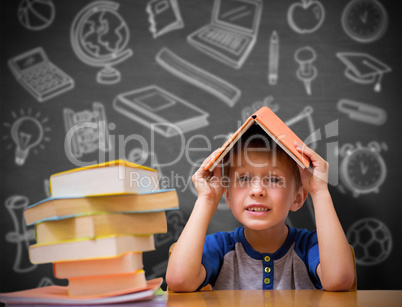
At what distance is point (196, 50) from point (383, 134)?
77 centimetres

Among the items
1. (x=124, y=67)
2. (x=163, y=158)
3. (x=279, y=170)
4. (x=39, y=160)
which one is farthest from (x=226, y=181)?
(x=39, y=160)

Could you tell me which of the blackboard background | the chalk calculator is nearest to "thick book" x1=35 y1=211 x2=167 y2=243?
the blackboard background

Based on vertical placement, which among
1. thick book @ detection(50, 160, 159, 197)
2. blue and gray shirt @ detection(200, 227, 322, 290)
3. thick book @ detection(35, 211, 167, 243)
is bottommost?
blue and gray shirt @ detection(200, 227, 322, 290)

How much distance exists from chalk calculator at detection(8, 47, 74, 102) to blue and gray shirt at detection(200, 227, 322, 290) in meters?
0.80

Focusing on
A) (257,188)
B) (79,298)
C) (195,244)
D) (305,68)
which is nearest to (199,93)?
(305,68)

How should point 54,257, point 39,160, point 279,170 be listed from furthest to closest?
point 39,160 < point 279,170 < point 54,257

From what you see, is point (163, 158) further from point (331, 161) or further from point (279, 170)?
point (331, 161)

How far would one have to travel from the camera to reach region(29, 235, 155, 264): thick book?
0.80 metres

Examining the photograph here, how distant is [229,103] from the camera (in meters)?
1.55

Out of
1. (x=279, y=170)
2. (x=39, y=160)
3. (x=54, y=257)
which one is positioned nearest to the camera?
(x=54, y=257)

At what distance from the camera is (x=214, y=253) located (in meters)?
1.28

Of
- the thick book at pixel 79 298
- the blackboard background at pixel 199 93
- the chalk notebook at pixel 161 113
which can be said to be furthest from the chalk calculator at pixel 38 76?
the thick book at pixel 79 298

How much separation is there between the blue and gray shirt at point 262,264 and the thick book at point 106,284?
1.29ft

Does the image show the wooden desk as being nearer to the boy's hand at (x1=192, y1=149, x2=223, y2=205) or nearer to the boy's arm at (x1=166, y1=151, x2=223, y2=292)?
the boy's arm at (x1=166, y1=151, x2=223, y2=292)
